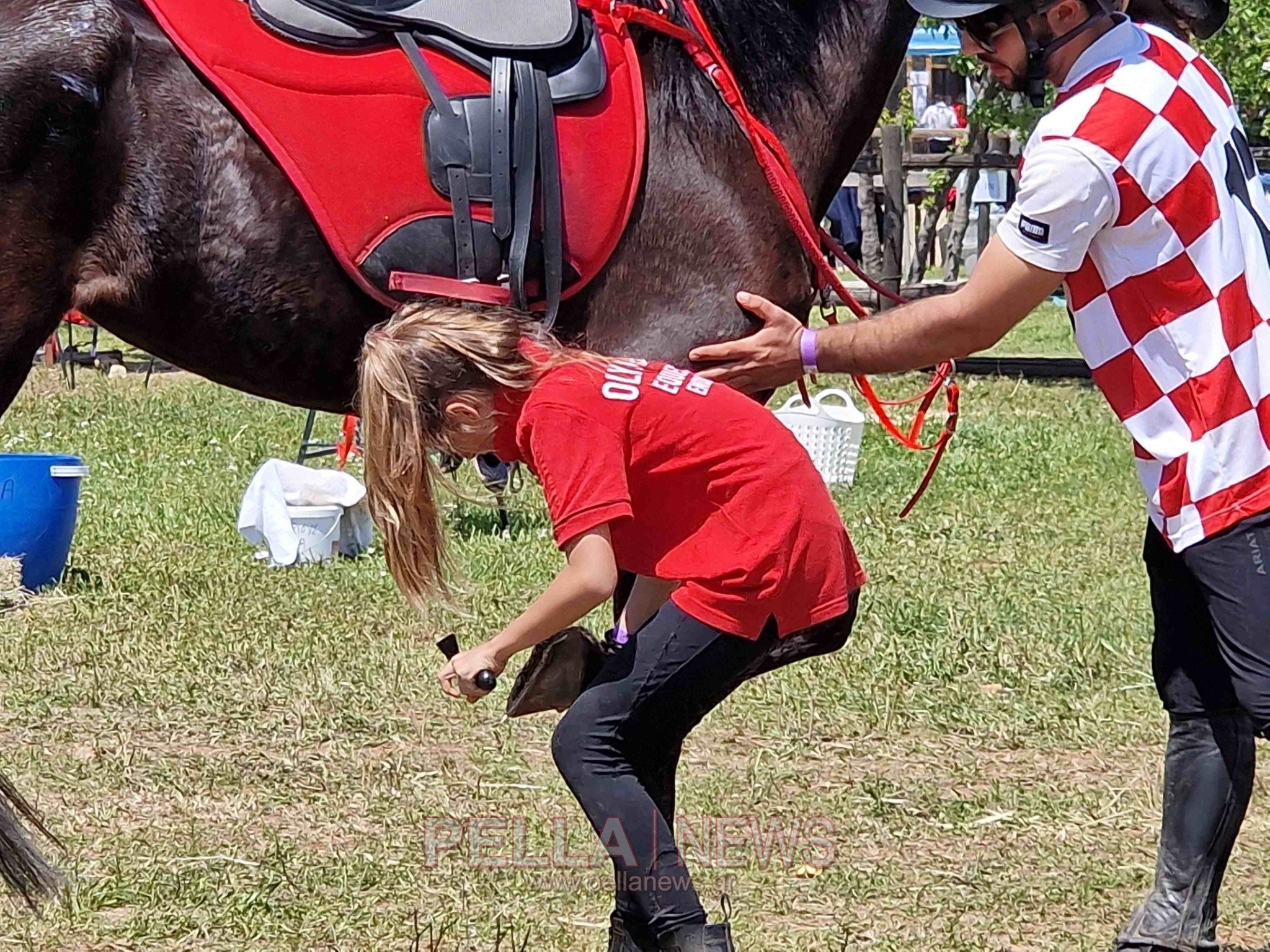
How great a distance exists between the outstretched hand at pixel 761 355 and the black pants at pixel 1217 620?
2.38ft

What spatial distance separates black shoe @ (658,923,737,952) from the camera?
9.02 feet

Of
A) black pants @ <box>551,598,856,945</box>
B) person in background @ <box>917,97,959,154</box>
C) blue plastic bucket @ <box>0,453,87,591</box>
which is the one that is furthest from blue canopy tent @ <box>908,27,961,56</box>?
black pants @ <box>551,598,856,945</box>

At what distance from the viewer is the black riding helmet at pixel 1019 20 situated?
270 centimetres

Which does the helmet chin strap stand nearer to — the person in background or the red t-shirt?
the red t-shirt

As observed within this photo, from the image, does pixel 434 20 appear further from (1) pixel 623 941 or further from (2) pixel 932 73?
(2) pixel 932 73

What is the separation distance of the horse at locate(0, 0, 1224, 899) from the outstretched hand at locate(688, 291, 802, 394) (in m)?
0.24

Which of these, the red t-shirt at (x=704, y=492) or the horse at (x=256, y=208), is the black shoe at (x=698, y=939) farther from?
the horse at (x=256, y=208)

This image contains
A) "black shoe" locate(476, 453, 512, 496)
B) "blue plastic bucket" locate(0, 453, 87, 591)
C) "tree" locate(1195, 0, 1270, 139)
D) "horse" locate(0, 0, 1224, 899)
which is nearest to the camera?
"horse" locate(0, 0, 1224, 899)

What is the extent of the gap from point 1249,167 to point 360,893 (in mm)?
2170

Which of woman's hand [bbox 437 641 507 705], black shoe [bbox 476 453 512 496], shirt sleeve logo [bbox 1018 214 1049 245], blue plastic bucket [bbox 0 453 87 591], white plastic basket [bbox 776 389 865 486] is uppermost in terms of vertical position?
shirt sleeve logo [bbox 1018 214 1049 245]

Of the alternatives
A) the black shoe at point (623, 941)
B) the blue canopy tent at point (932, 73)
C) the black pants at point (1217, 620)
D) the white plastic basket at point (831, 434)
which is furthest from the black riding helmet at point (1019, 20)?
the blue canopy tent at point (932, 73)

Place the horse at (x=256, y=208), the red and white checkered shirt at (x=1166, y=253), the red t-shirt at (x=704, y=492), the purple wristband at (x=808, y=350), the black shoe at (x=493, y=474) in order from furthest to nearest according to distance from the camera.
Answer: the black shoe at (x=493, y=474), the horse at (x=256, y=208), the purple wristband at (x=808, y=350), the red t-shirt at (x=704, y=492), the red and white checkered shirt at (x=1166, y=253)

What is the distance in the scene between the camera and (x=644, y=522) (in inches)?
111

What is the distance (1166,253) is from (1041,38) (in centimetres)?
40
